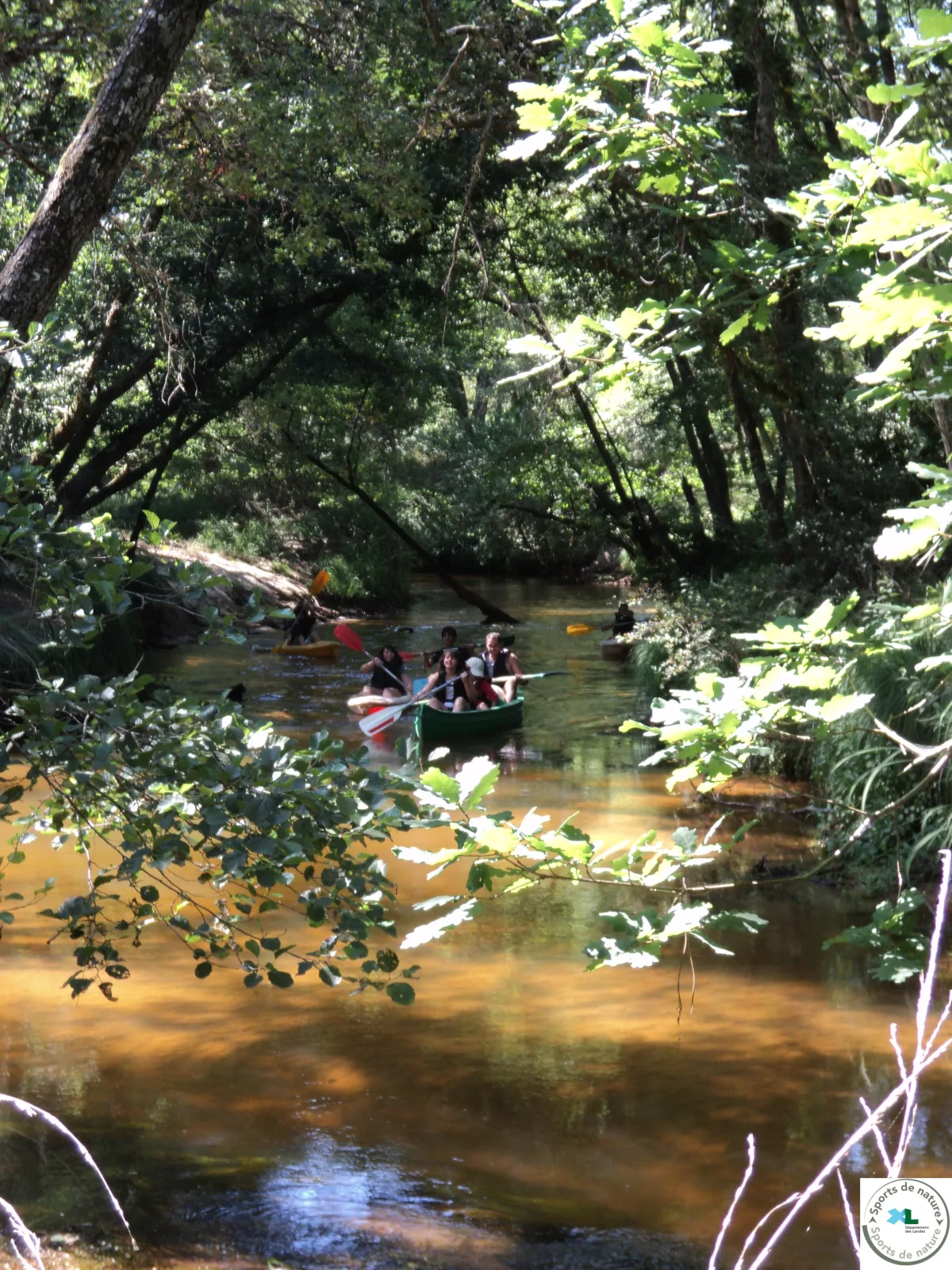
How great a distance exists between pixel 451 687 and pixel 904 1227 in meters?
11.7

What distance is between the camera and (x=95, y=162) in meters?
3.96

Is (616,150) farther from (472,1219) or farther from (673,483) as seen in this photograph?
(673,483)

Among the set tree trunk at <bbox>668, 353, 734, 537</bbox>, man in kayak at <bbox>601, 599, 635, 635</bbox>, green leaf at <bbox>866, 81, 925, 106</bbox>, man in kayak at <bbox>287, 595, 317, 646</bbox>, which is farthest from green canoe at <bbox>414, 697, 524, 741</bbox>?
green leaf at <bbox>866, 81, 925, 106</bbox>

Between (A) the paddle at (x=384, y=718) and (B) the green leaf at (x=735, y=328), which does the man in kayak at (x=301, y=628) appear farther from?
(B) the green leaf at (x=735, y=328)

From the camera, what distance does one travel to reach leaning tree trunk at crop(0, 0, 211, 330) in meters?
3.84

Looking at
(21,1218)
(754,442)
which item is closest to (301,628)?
(754,442)

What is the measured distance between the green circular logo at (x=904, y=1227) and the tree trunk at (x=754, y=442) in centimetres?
1038

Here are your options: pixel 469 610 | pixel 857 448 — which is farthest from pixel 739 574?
pixel 469 610

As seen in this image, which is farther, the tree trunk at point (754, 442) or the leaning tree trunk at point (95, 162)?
the tree trunk at point (754, 442)

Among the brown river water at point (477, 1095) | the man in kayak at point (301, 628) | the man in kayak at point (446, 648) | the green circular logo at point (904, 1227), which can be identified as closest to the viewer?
the green circular logo at point (904, 1227)

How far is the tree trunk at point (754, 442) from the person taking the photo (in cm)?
1234

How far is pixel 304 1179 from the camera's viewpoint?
441 centimetres

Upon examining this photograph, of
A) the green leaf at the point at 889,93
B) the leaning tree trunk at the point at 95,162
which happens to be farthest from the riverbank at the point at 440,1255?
the green leaf at the point at 889,93

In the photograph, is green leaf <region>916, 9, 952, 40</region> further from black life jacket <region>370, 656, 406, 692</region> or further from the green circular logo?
black life jacket <region>370, 656, 406, 692</region>
